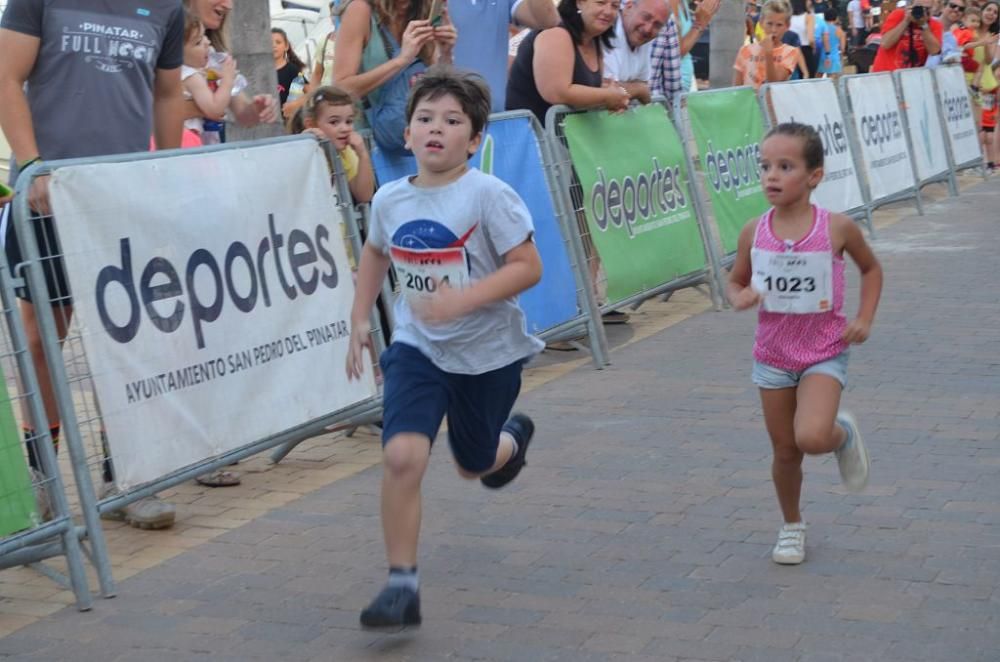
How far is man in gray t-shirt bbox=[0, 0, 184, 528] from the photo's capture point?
553 cm

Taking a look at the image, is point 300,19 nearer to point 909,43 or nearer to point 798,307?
point 909,43

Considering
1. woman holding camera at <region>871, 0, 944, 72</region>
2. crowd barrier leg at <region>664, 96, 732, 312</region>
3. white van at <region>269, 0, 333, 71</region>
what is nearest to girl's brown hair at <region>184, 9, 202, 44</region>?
crowd barrier leg at <region>664, 96, 732, 312</region>

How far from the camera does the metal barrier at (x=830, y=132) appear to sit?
11.9 m

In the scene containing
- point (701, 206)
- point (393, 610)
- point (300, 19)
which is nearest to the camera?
point (393, 610)

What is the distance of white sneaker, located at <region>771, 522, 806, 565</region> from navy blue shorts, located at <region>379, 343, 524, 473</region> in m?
0.98

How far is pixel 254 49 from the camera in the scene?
9477 millimetres

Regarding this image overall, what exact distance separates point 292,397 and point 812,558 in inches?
89.2

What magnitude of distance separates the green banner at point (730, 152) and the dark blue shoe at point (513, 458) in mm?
5305

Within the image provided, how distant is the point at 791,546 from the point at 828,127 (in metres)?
8.28

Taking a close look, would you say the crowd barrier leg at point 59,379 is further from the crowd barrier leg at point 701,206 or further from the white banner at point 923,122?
the white banner at point 923,122

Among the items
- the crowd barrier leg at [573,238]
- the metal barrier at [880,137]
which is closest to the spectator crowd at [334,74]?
the crowd barrier leg at [573,238]

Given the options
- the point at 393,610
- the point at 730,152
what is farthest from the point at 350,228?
the point at 730,152

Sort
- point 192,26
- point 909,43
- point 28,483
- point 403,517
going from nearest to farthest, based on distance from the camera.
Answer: point 403,517 → point 28,483 → point 192,26 → point 909,43

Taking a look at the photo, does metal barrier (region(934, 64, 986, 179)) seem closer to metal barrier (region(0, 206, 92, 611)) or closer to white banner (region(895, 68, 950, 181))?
white banner (region(895, 68, 950, 181))
